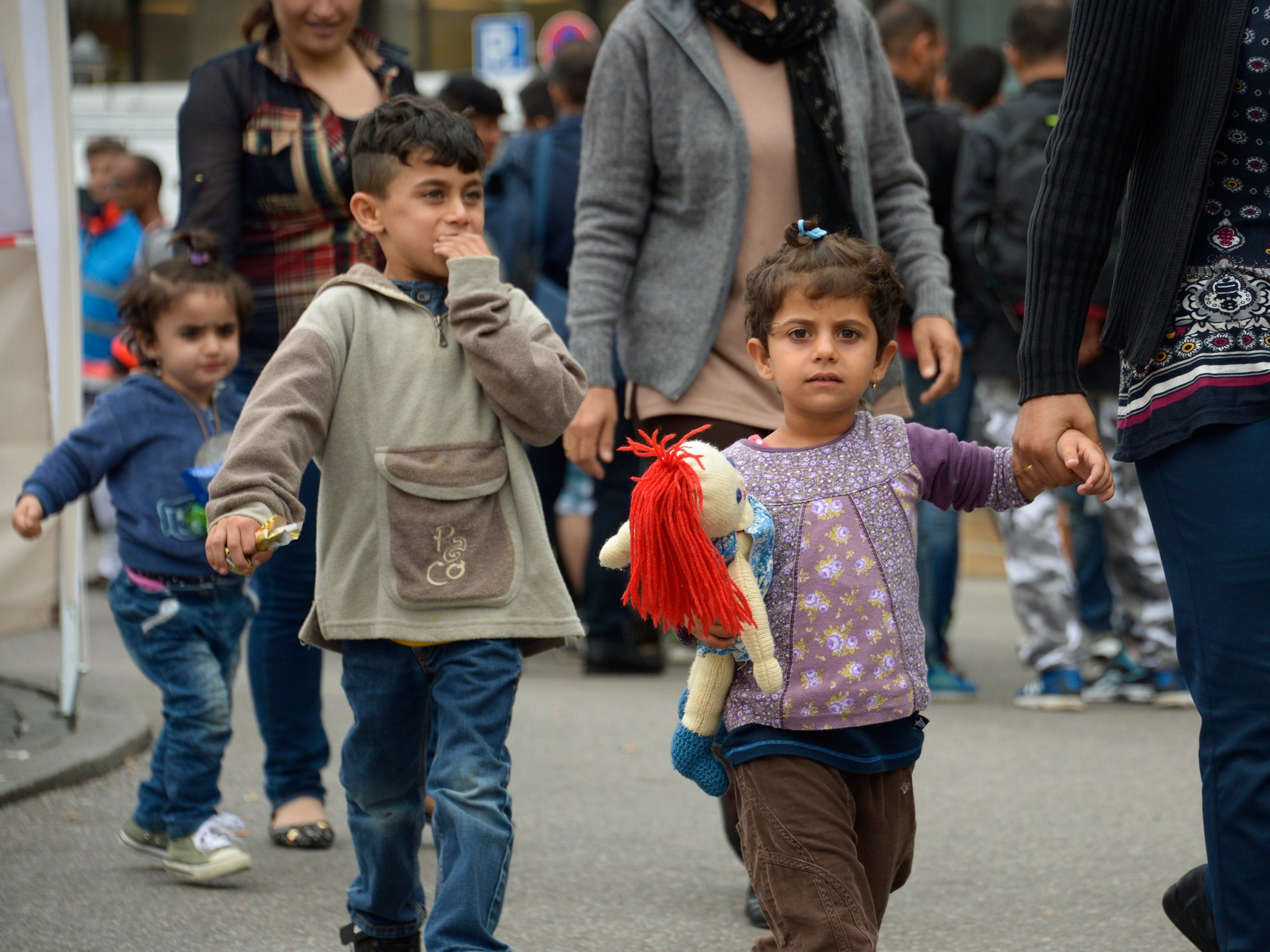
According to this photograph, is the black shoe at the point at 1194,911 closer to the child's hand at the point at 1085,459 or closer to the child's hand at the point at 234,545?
the child's hand at the point at 1085,459

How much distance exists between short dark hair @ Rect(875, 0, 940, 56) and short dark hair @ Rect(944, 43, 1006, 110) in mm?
695

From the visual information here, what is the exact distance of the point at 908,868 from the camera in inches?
118

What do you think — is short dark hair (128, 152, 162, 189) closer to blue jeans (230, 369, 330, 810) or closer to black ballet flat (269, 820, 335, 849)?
blue jeans (230, 369, 330, 810)

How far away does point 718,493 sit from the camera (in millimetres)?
2684

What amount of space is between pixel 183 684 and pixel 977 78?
489 cm

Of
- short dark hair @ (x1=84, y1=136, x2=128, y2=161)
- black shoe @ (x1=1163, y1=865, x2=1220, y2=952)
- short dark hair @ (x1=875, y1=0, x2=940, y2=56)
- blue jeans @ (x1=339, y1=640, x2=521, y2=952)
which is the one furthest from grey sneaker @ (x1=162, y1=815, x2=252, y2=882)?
short dark hair @ (x1=84, y1=136, x2=128, y2=161)

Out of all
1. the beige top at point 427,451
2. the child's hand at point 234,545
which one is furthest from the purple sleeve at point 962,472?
the child's hand at point 234,545

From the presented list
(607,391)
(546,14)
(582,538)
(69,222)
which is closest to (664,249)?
(607,391)

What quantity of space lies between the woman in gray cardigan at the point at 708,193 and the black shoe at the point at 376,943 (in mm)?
825

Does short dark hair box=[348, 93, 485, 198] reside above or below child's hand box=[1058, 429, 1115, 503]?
above

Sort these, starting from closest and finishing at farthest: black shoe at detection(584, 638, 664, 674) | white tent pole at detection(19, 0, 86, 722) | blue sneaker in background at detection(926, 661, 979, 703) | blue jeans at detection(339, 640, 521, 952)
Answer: blue jeans at detection(339, 640, 521, 952)
white tent pole at detection(19, 0, 86, 722)
blue sneaker in background at detection(926, 661, 979, 703)
black shoe at detection(584, 638, 664, 674)

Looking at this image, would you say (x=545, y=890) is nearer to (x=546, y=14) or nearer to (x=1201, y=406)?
(x=1201, y=406)

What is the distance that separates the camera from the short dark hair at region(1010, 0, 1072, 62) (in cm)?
653

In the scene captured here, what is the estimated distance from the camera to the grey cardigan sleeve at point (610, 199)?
12.8 feet
